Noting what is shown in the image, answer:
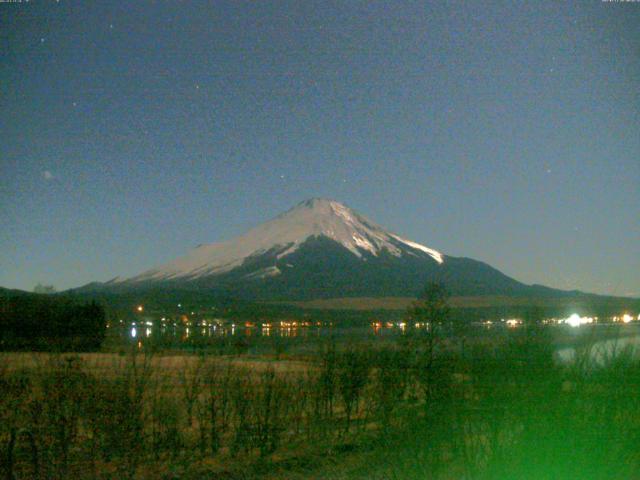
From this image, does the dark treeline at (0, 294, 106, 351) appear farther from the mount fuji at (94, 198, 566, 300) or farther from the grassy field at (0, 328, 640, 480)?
the mount fuji at (94, 198, 566, 300)

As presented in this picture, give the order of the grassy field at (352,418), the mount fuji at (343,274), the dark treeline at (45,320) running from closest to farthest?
the grassy field at (352,418), the dark treeline at (45,320), the mount fuji at (343,274)

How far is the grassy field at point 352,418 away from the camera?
5.39m

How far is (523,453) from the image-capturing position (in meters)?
5.28

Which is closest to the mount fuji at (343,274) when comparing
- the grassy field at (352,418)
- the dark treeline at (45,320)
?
the dark treeline at (45,320)

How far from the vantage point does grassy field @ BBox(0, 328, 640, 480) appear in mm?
5391

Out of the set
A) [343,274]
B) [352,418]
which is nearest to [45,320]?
[352,418]

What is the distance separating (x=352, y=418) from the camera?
15391 mm

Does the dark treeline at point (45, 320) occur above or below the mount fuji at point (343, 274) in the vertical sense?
below

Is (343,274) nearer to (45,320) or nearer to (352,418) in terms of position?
(45,320)

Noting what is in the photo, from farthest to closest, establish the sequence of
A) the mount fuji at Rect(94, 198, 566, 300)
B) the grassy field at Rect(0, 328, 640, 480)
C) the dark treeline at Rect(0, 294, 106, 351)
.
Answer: the mount fuji at Rect(94, 198, 566, 300)
the dark treeline at Rect(0, 294, 106, 351)
the grassy field at Rect(0, 328, 640, 480)

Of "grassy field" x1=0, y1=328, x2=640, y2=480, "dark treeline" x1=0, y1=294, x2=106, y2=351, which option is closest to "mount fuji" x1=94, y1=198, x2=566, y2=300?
"dark treeline" x1=0, y1=294, x2=106, y2=351

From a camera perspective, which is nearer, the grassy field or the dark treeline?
the grassy field

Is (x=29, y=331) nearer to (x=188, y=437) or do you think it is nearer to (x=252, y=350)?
(x=252, y=350)

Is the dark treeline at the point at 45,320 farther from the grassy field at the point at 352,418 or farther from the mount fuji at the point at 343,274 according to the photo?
the mount fuji at the point at 343,274
